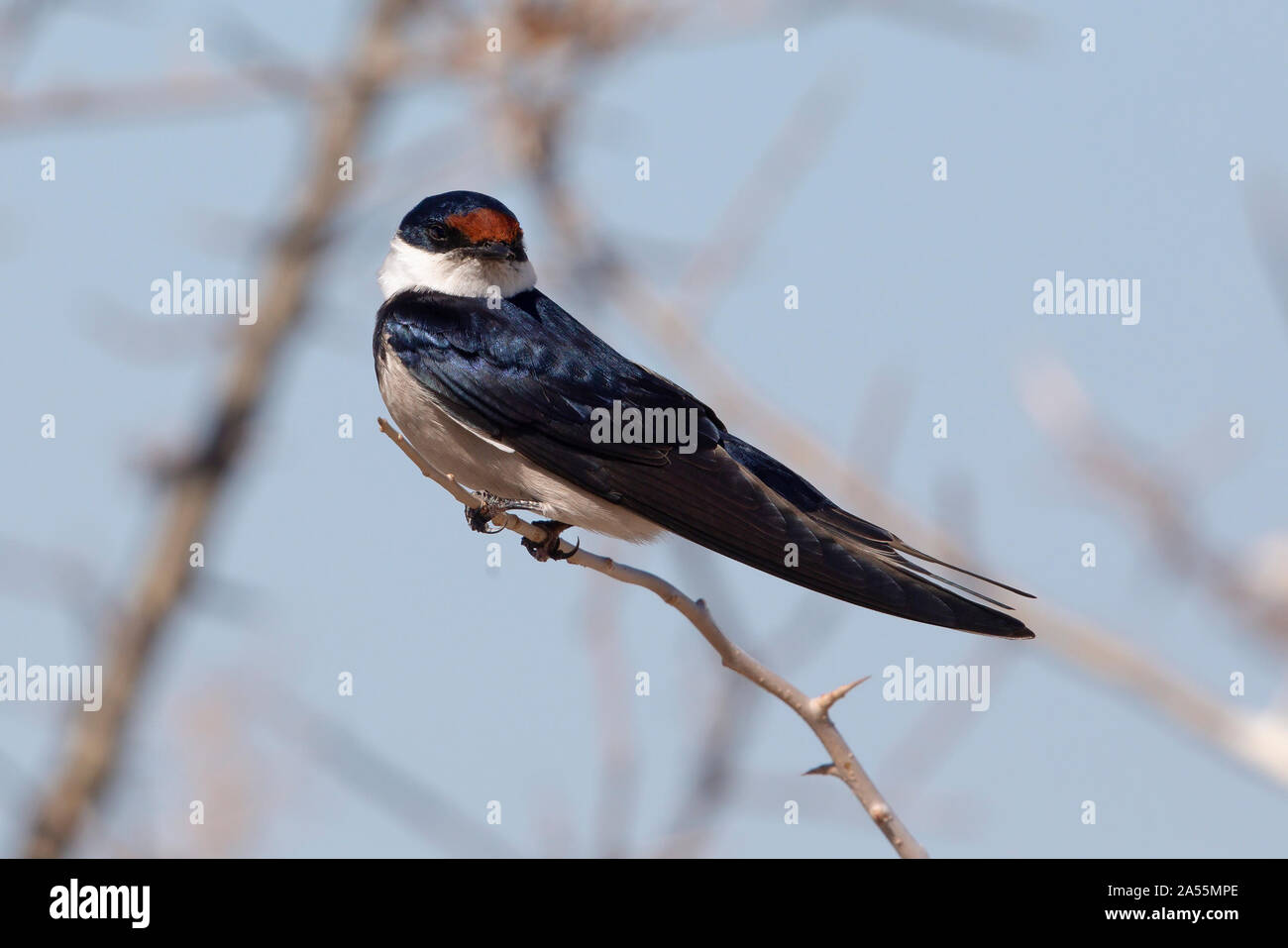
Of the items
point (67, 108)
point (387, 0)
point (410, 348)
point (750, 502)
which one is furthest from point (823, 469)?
point (387, 0)

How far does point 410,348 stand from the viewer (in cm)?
521

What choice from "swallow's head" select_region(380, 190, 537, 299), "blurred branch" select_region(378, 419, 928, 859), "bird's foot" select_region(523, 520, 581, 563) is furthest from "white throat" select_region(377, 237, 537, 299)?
"blurred branch" select_region(378, 419, 928, 859)

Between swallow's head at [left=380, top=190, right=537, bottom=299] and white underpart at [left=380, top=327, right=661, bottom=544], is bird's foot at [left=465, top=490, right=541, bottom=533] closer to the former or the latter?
white underpart at [left=380, top=327, right=661, bottom=544]

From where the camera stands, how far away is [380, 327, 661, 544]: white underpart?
4.94 metres

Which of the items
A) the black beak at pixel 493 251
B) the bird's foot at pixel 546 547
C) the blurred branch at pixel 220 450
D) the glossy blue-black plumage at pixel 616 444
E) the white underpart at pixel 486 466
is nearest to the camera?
the glossy blue-black plumage at pixel 616 444

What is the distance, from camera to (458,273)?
552 centimetres

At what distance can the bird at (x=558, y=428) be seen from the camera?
467 centimetres

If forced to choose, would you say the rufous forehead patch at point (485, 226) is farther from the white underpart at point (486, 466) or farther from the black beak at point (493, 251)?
the white underpart at point (486, 466)

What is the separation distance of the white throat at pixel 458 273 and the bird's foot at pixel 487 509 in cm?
89

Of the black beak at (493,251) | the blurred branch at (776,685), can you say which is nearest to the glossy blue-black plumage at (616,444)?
the black beak at (493,251)

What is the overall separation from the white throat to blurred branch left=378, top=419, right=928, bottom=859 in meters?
1.66

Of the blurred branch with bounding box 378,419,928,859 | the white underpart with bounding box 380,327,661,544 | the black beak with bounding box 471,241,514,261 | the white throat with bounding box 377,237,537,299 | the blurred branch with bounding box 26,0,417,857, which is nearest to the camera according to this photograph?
the blurred branch with bounding box 378,419,928,859

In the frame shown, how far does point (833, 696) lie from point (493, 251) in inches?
98.2

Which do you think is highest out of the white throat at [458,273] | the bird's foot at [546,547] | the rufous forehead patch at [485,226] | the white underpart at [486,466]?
the rufous forehead patch at [485,226]
